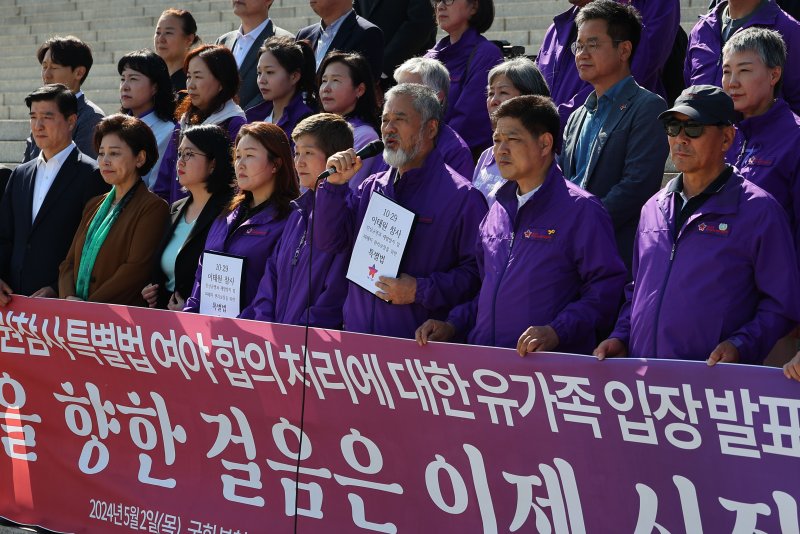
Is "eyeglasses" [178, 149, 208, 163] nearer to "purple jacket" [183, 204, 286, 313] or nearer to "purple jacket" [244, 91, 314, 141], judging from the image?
"purple jacket" [183, 204, 286, 313]

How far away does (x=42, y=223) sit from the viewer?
6957 millimetres

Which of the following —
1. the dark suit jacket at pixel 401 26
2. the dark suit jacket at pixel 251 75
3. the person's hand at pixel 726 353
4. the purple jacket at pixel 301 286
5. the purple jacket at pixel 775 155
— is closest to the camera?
the person's hand at pixel 726 353

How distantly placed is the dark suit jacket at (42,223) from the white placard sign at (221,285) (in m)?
1.46

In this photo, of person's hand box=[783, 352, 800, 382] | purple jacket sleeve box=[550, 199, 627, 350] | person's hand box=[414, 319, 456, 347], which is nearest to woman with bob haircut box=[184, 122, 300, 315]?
person's hand box=[414, 319, 456, 347]

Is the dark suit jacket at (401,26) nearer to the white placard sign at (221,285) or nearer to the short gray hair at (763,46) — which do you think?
the white placard sign at (221,285)

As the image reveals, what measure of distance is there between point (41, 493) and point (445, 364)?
2.39 metres

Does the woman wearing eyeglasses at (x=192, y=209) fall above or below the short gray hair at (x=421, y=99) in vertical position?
below

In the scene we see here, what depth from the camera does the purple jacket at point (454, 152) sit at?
589 centimetres

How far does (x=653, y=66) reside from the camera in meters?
6.59

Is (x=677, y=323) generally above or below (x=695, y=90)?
below

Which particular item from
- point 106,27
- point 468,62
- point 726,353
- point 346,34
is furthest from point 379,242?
point 106,27

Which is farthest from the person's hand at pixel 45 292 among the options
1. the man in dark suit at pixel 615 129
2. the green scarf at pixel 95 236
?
the man in dark suit at pixel 615 129

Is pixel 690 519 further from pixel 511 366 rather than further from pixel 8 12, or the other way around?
pixel 8 12

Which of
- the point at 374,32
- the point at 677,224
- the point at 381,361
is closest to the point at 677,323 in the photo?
the point at 677,224
